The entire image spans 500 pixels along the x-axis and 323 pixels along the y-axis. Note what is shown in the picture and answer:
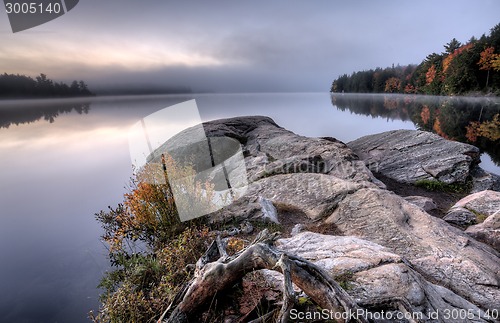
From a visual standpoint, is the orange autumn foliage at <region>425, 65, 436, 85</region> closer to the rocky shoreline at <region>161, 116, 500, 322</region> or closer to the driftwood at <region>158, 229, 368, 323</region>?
the rocky shoreline at <region>161, 116, 500, 322</region>

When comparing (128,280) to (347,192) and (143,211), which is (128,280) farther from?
(347,192)

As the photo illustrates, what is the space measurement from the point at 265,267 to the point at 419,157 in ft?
48.2

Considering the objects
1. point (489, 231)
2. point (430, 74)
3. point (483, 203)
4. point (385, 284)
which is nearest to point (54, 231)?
point (385, 284)

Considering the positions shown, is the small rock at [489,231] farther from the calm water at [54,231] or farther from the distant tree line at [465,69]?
the distant tree line at [465,69]

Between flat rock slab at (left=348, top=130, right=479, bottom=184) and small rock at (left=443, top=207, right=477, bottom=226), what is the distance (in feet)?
15.6

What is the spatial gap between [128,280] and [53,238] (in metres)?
5.96

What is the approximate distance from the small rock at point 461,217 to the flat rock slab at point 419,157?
4.75 metres

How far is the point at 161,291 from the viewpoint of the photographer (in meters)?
4.70

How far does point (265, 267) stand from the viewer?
10.7 feet

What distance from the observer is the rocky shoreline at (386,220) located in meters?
3.92

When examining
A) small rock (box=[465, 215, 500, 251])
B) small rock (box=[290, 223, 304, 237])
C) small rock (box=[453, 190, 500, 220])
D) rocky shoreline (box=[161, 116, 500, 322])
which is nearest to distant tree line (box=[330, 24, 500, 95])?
rocky shoreline (box=[161, 116, 500, 322])

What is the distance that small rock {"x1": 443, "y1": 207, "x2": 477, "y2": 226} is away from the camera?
27.7 feet

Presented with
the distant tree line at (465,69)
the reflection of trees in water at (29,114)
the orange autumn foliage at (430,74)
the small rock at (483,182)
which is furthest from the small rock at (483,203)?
the orange autumn foliage at (430,74)

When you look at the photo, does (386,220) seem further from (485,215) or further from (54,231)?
(54,231)
